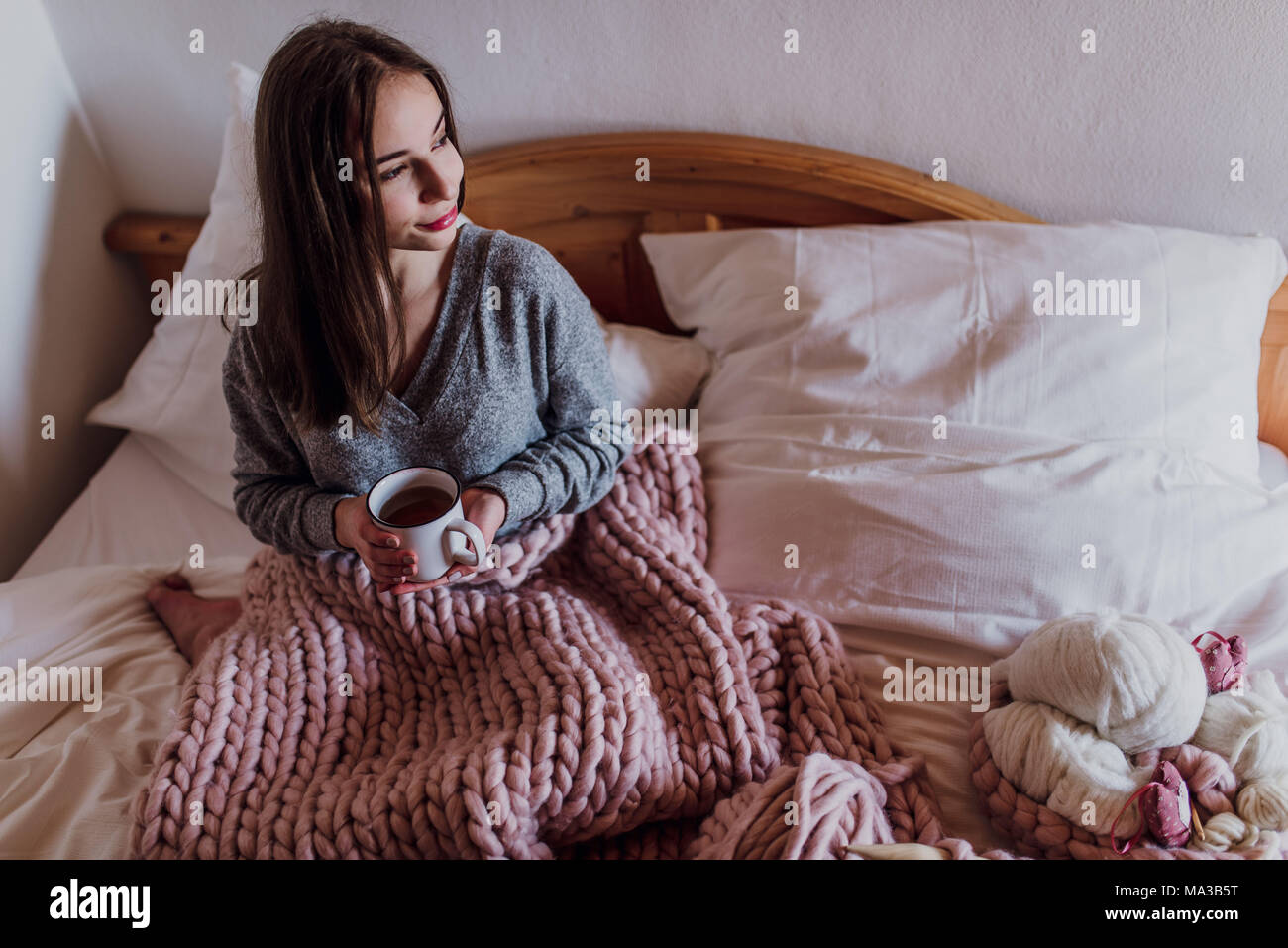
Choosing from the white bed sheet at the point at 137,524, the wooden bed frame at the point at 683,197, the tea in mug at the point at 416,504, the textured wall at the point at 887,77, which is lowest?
the white bed sheet at the point at 137,524

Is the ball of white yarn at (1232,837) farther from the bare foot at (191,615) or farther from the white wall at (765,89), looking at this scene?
the bare foot at (191,615)

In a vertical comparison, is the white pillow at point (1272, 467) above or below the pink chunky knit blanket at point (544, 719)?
above

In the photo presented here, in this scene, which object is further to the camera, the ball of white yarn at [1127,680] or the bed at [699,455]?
the bed at [699,455]

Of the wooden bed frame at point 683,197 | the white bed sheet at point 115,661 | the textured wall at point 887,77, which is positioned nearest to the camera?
the white bed sheet at point 115,661

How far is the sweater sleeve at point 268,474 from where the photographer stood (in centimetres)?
81

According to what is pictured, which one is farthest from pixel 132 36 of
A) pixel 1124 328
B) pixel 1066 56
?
pixel 1124 328

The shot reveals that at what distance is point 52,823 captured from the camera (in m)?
0.78

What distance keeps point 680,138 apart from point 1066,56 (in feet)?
1.43

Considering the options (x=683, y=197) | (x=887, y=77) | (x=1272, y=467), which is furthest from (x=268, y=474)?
(x=1272, y=467)

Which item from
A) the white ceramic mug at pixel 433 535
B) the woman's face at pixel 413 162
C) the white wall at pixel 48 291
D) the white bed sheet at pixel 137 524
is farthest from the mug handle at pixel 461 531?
the white wall at pixel 48 291

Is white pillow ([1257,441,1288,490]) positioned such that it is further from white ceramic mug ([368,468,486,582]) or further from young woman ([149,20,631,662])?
white ceramic mug ([368,468,486,582])

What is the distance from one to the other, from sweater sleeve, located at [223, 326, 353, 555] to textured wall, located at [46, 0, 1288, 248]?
36 centimetres

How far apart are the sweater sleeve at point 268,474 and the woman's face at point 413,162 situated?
0.22 meters
